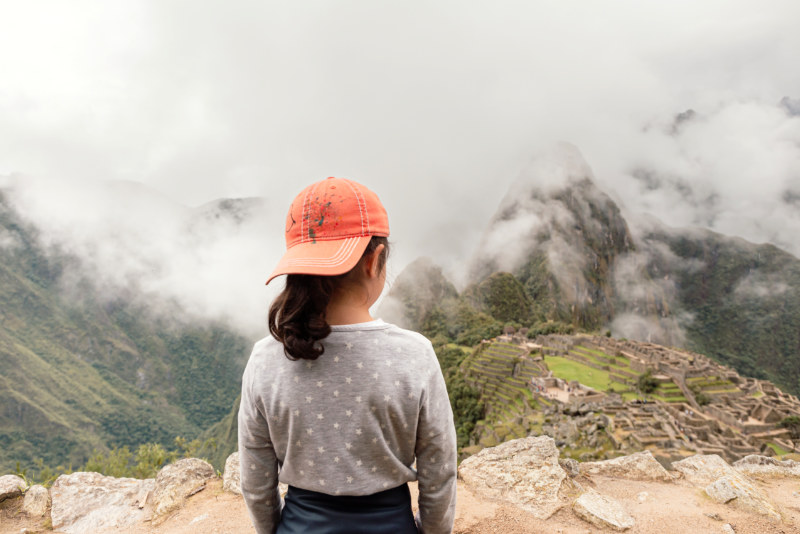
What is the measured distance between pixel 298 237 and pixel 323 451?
773 mm

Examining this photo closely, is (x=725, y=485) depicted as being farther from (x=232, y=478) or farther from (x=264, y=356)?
(x=232, y=478)

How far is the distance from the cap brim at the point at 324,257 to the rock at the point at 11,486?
5.05m

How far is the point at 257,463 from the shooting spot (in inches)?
62.1

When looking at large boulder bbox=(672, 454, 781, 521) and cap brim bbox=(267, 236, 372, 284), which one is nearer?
cap brim bbox=(267, 236, 372, 284)

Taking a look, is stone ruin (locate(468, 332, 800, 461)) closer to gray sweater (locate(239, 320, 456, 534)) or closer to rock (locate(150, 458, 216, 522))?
rock (locate(150, 458, 216, 522))

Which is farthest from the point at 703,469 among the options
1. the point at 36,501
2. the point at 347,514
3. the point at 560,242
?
the point at 560,242

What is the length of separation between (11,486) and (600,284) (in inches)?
4476

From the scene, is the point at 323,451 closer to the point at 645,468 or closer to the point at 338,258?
the point at 338,258

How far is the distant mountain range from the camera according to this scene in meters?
78.5

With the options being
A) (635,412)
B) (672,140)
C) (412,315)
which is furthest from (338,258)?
(672,140)

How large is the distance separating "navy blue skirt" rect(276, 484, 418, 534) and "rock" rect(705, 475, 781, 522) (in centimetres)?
385

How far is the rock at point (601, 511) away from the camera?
3316 millimetres

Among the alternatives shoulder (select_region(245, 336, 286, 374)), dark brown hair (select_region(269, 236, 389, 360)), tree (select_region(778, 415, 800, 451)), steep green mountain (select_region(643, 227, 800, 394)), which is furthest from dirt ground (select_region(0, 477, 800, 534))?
steep green mountain (select_region(643, 227, 800, 394))

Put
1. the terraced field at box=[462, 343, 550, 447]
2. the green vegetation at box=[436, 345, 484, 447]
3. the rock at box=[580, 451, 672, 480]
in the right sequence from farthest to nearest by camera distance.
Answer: the green vegetation at box=[436, 345, 484, 447]
the terraced field at box=[462, 343, 550, 447]
the rock at box=[580, 451, 672, 480]
